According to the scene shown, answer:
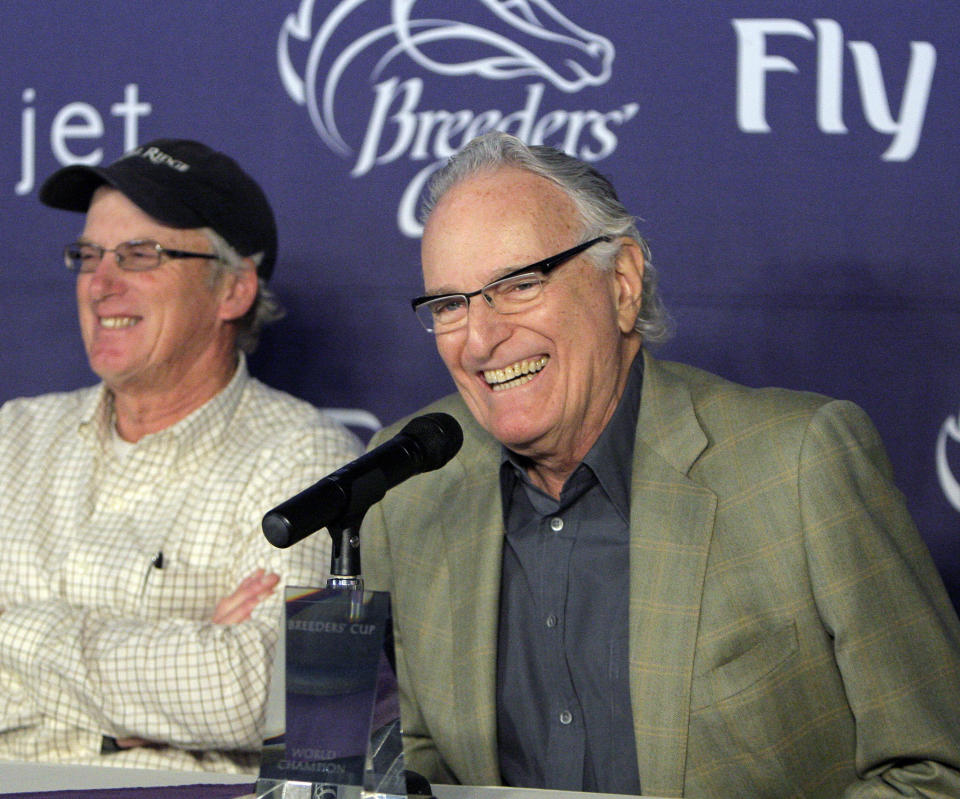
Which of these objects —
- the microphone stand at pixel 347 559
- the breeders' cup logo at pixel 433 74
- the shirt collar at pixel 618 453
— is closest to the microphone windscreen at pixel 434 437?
the microphone stand at pixel 347 559

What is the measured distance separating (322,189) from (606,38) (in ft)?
2.59

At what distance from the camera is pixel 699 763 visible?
1821 mm

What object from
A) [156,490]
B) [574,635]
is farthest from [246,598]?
[574,635]

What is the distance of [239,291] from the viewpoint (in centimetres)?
286

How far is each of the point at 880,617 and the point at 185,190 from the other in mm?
1726

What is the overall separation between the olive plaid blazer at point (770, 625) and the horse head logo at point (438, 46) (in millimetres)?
1273

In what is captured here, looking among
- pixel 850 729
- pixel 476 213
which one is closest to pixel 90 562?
pixel 476 213

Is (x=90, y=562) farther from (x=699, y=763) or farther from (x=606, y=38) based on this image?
(x=606, y=38)

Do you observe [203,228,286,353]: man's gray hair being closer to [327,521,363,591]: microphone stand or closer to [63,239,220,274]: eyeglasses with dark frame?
[63,239,220,274]: eyeglasses with dark frame

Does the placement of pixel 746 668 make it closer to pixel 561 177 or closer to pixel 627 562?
pixel 627 562

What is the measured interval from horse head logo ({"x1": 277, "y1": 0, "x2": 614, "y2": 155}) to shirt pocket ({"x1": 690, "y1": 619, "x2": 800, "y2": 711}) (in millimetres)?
1589

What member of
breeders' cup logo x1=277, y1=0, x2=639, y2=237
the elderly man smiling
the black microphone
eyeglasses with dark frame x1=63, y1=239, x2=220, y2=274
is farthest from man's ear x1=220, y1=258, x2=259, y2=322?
the black microphone

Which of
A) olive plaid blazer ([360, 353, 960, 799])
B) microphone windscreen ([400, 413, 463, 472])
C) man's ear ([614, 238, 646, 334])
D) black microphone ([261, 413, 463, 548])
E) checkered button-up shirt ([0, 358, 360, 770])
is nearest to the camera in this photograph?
black microphone ([261, 413, 463, 548])

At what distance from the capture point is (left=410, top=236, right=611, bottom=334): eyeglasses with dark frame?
76.2 inches
